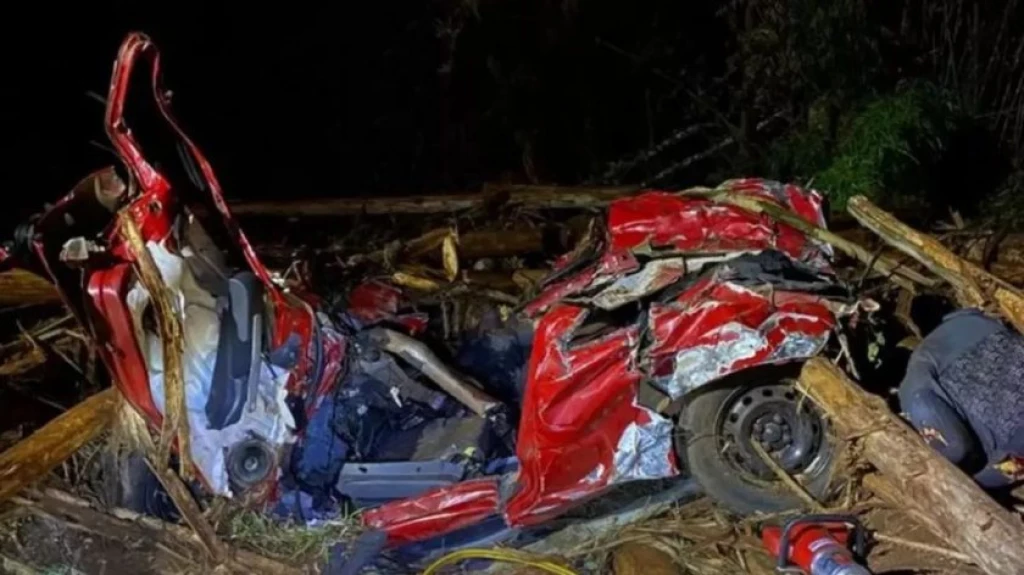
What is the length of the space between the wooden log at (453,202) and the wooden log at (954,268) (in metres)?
2.23

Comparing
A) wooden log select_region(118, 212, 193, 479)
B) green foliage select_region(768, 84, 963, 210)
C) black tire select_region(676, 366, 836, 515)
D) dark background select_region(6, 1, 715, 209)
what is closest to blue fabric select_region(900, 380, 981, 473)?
black tire select_region(676, 366, 836, 515)

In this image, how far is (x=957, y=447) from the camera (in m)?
3.87

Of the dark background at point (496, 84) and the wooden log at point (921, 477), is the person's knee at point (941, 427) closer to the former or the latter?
the wooden log at point (921, 477)

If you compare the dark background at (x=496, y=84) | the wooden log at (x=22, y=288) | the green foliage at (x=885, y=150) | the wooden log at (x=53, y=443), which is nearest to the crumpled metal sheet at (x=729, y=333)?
the wooden log at (x=53, y=443)

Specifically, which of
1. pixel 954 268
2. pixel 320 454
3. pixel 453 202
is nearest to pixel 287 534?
pixel 320 454

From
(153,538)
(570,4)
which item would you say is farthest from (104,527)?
(570,4)

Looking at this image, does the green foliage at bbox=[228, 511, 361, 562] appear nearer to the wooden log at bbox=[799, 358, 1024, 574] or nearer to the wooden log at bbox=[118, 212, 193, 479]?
the wooden log at bbox=[118, 212, 193, 479]

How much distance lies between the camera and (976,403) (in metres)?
3.96

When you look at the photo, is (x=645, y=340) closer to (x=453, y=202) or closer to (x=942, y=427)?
(x=942, y=427)

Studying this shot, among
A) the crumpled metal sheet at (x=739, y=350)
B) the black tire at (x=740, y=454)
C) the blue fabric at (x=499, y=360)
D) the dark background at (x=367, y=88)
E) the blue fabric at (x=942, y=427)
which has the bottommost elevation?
the dark background at (x=367, y=88)

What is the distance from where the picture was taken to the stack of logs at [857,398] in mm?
3486

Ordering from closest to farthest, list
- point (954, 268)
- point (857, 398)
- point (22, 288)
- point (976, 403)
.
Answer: point (857, 398), point (976, 403), point (954, 268), point (22, 288)

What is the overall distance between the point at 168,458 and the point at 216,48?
20.6 feet

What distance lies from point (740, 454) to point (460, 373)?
1.13 meters
